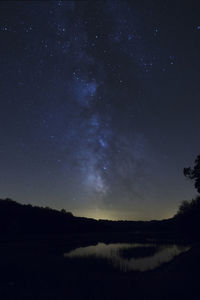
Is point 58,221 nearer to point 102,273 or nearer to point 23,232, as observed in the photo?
point 23,232

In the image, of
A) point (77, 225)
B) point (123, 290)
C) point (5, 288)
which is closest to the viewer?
point (123, 290)

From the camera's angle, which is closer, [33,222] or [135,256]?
[135,256]

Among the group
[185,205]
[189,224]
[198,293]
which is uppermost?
[185,205]

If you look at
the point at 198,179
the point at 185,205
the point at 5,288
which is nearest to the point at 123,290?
the point at 5,288

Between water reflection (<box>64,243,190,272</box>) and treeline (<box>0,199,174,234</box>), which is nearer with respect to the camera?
water reflection (<box>64,243,190,272</box>)

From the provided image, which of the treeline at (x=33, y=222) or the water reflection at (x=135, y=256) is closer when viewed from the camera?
the water reflection at (x=135, y=256)

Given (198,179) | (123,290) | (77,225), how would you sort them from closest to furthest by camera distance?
(123,290), (198,179), (77,225)

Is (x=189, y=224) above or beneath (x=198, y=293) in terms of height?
above

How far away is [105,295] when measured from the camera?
16109mm

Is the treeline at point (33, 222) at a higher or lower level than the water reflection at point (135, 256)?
higher

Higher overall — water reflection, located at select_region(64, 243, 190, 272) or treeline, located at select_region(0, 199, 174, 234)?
treeline, located at select_region(0, 199, 174, 234)

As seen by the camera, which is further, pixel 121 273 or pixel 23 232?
pixel 23 232

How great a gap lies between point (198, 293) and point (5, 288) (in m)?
13.6

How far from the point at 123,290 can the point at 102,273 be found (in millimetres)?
6819
